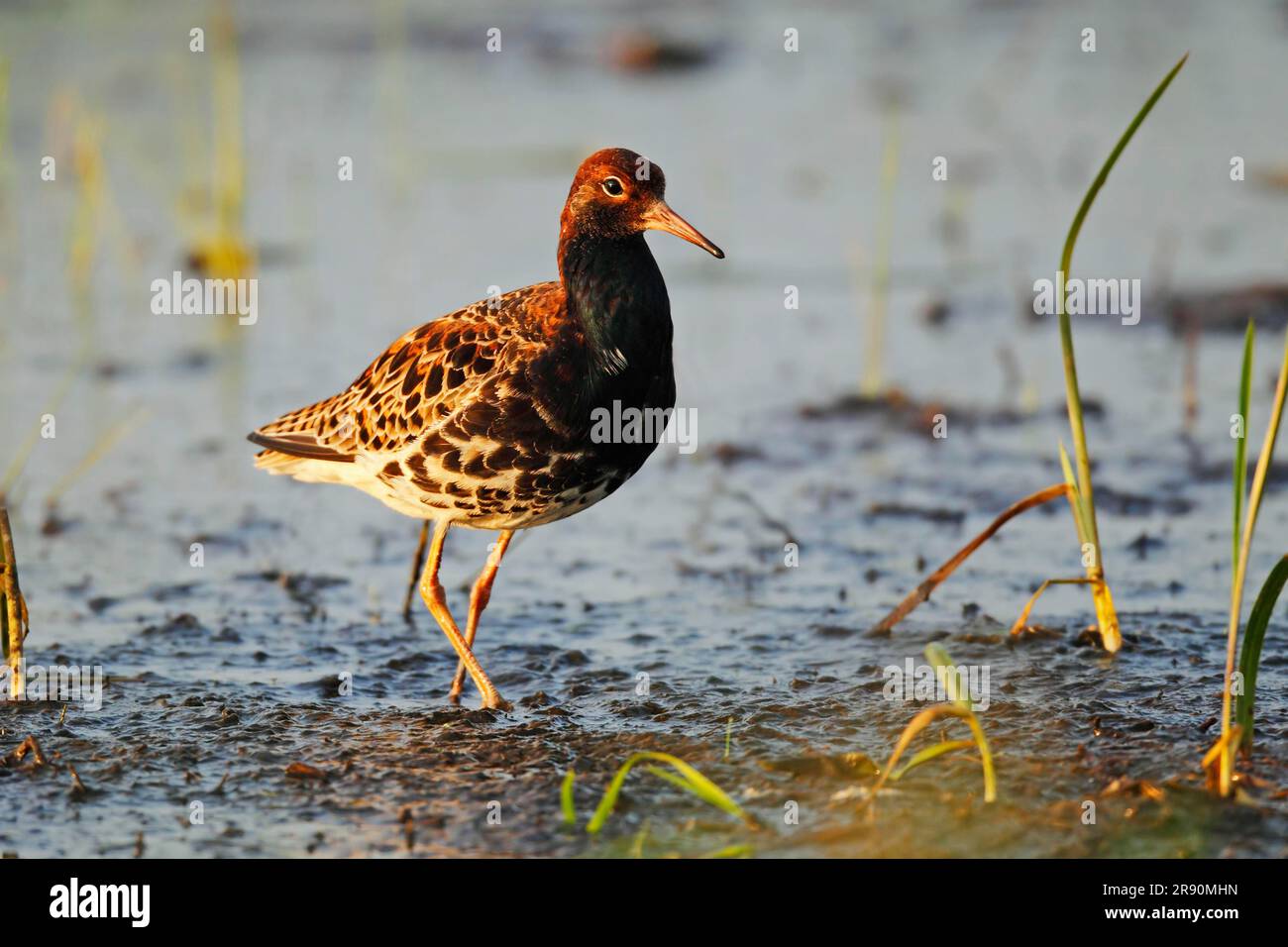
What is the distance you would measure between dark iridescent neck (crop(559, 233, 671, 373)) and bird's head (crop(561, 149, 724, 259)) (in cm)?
5

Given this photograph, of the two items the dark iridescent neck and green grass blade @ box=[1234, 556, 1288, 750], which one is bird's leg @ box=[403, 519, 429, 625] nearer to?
the dark iridescent neck

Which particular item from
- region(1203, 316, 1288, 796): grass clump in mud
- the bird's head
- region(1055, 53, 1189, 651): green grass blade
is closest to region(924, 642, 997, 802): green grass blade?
region(1203, 316, 1288, 796): grass clump in mud

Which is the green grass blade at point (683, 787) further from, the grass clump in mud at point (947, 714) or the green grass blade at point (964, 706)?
the green grass blade at point (964, 706)

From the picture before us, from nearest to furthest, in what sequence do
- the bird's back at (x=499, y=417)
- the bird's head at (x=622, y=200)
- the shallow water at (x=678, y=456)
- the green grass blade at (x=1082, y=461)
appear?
1. the shallow water at (x=678, y=456)
2. the green grass blade at (x=1082, y=461)
3. the bird's back at (x=499, y=417)
4. the bird's head at (x=622, y=200)

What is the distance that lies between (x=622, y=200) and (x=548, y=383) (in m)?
0.88

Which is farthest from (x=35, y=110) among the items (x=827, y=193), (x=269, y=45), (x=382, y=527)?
(x=382, y=527)

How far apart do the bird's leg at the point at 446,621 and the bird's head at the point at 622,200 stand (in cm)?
149

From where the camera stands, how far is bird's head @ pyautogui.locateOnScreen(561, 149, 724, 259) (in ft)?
24.4

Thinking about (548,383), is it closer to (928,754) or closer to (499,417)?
(499,417)

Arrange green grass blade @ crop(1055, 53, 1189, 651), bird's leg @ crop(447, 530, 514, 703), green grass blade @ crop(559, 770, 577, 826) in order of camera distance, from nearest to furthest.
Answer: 1. green grass blade @ crop(559, 770, 577, 826)
2. green grass blade @ crop(1055, 53, 1189, 651)
3. bird's leg @ crop(447, 530, 514, 703)

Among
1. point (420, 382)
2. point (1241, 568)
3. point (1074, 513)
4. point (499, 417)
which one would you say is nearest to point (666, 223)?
point (499, 417)

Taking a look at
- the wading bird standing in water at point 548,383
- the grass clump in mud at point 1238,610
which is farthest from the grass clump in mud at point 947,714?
the wading bird standing in water at point 548,383

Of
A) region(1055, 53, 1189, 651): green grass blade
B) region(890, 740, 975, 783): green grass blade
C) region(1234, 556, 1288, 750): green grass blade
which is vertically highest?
region(1055, 53, 1189, 651): green grass blade

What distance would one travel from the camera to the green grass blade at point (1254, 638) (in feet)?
19.3
